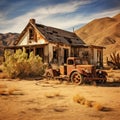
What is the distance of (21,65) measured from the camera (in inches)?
777

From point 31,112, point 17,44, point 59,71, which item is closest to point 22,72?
point 59,71

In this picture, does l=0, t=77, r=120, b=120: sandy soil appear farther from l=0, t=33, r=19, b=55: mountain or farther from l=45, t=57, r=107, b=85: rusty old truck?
l=0, t=33, r=19, b=55: mountain

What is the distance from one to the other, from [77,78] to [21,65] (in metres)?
6.65

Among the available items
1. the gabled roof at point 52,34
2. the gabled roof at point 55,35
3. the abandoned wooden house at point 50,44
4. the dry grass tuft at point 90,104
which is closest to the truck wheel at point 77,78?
the dry grass tuft at point 90,104

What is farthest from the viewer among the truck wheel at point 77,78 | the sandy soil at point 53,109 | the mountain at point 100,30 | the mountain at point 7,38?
the mountain at point 7,38

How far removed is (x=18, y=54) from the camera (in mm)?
20250

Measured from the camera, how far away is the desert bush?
63.6 ft

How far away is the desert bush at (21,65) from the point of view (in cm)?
1938

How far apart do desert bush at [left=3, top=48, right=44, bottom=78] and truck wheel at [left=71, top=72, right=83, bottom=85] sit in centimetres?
621

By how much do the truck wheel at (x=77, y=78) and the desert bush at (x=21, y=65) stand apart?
621 cm

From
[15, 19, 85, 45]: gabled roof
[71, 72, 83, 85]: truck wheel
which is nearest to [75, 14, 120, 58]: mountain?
[15, 19, 85, 45]: gabled roof

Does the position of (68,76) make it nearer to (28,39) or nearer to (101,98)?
(101,98)

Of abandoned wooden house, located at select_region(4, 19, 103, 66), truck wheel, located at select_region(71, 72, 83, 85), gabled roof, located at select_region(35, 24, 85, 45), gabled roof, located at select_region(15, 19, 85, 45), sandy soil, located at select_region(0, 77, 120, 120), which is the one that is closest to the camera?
sandy soil, located at select_region(0, 77, 120, 120)

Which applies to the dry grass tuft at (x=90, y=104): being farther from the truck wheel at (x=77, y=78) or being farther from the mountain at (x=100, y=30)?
the mountain at (x=100, y=30)
